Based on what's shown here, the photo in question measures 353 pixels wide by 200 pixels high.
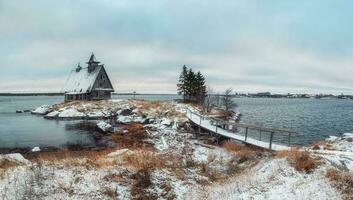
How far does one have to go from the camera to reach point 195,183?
47.2 ft

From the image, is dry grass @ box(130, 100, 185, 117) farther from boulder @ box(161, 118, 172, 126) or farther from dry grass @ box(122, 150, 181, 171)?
dry grass @ box(122, 150, 181, 171)

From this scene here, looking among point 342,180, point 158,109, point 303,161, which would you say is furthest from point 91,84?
point 342,180

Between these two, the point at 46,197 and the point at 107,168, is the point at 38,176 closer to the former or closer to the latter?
the point at 46,197

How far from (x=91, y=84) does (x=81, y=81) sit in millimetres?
6181

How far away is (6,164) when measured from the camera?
15391 mm

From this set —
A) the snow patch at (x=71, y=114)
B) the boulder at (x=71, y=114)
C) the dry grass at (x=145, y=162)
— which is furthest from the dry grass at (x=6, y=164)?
the snow patch at (x=71, y=114)

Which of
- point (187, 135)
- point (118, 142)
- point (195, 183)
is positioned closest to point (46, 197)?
point (195, 183)

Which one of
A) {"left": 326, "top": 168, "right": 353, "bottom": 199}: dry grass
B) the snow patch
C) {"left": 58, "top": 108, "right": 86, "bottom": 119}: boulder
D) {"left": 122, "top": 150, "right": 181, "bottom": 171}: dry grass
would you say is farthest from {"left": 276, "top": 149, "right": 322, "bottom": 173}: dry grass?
the snow patch

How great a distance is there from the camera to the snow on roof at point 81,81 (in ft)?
260

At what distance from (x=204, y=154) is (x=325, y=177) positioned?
9.58m

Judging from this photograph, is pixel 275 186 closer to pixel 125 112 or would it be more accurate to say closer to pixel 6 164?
pixel 6 164

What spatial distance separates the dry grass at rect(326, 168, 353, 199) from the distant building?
68.4 meters

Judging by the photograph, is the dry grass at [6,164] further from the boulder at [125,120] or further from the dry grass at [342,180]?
the boulder at [125,120]

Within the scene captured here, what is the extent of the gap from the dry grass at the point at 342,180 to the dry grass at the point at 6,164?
11659 millimetres
